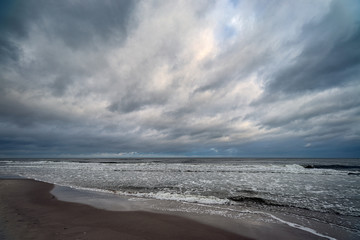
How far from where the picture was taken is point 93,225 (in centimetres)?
571

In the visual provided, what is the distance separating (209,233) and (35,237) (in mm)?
5253

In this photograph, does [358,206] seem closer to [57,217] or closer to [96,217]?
[96,217]

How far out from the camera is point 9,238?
14.6 feet

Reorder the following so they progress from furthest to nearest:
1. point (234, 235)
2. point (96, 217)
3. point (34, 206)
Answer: point (34, 206) → point (96, 217) → point (234, 235)

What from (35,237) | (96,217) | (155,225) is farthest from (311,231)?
(35,237)

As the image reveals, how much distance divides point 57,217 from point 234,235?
22.7 ft

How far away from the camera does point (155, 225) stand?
579cm

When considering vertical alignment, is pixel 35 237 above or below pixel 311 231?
above


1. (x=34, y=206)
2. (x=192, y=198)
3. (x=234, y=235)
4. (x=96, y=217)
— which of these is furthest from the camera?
(x=192, y=198)

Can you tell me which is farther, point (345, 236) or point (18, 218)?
point (18, 218)

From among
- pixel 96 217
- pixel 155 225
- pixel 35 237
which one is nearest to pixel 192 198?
pixel 155 225

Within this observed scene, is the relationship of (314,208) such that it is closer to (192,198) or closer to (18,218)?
(192,198)

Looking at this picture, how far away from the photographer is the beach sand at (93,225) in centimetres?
488

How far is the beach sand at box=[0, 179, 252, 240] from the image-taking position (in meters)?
4.88
